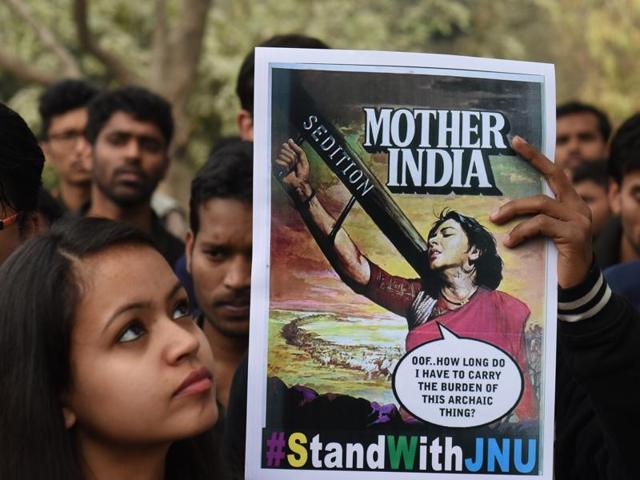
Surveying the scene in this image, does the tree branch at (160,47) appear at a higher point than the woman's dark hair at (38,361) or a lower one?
higher

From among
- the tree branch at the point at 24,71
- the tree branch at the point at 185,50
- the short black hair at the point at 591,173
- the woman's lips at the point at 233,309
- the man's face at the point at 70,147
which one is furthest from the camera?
the tree branch at the point at 24,71

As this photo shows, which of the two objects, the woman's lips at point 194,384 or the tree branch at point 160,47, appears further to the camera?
the tree branch at point 160,47

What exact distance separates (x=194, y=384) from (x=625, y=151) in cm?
286

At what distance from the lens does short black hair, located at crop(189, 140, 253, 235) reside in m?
3.38

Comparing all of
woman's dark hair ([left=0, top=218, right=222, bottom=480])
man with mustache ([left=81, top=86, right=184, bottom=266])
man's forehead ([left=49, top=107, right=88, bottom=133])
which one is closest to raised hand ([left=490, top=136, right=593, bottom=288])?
woman's dark hair ([left=0, top=218, right=222, bottom=480])

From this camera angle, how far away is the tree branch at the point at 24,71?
431 inches

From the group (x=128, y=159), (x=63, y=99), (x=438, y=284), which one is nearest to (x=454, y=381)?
(x=438, y=284)

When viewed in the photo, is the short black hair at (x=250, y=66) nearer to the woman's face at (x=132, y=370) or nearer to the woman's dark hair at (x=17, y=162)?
the woman's dark hair at (x=17, y=162)

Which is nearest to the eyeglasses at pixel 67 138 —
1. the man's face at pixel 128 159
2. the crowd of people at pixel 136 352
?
the man's face at pixel 128 159

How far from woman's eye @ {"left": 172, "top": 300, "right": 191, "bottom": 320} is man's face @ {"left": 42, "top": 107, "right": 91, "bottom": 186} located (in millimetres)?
3984

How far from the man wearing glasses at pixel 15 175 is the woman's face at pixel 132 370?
0.38 m

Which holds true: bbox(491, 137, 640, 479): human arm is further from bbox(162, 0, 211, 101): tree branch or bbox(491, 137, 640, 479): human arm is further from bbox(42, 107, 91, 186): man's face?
bbox(162, 0, 211, 101): tree branch

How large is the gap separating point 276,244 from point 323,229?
85 mm

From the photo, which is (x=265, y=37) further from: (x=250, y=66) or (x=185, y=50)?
(x=250, y=66)
